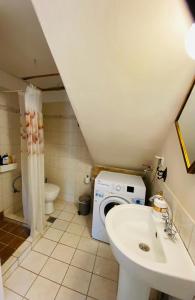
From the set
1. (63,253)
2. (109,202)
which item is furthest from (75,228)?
(109,202)

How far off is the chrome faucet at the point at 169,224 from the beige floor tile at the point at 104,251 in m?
1.04

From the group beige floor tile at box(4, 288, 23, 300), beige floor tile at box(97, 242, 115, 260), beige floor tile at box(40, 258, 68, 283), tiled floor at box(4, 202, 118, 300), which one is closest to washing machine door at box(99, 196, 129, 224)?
beige floor tile at box(97, 242, 115, 260)

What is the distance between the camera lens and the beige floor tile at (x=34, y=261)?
4.76ft

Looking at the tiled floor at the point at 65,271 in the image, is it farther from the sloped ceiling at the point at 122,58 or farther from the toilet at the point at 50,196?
the sloped ceiling at the point at 122,58

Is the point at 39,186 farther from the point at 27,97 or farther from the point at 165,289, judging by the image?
the point at 165,289

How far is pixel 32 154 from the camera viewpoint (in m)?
1.66

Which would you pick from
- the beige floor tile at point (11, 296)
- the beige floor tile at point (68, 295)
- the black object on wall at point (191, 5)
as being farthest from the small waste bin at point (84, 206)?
the black object on wall at point (191, 5)

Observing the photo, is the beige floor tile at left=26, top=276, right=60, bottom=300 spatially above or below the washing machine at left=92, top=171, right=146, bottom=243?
below

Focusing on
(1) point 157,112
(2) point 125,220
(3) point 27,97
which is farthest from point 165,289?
(3) point 27,97

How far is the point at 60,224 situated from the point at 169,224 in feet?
5.63

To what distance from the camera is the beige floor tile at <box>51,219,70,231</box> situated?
6.77 feet

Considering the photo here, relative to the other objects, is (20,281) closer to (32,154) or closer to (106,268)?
(106,268)

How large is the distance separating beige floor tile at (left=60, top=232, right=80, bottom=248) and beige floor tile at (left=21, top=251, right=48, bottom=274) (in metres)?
0.29

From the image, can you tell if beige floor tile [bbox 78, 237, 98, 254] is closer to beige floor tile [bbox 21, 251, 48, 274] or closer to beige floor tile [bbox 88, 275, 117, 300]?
beige floor tile [bbox 88, 275, 117, 300]
